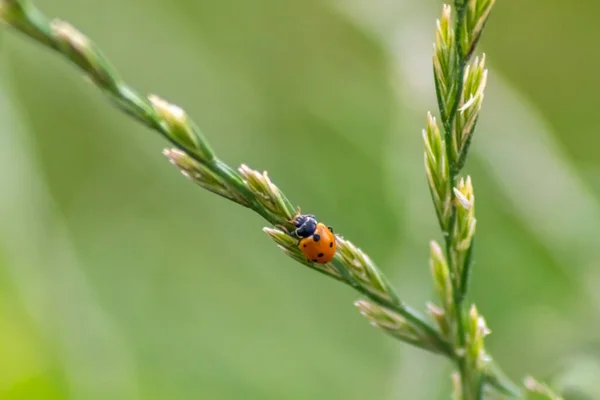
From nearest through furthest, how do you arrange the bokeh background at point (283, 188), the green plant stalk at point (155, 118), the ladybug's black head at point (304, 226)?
the green plant stalk at point (155, 118), the ladybug's black head at point (304, 226), the bokeh background at point (283, 188)

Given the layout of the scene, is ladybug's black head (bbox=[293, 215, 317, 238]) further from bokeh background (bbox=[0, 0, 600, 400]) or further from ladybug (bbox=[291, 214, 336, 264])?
bokeh background (bbox=[0, 0, 600, 400])

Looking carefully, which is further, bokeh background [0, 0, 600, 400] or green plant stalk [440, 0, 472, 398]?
bokeh background [0, 0, 600, 400]

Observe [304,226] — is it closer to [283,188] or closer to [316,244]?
[316,244]

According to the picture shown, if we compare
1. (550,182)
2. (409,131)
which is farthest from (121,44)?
(550,182)

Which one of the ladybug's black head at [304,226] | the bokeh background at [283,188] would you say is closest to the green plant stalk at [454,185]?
the ladybug's black head at [304,226]

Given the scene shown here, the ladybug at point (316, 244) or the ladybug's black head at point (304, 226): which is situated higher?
the ladybug's black head at point (304, 226)

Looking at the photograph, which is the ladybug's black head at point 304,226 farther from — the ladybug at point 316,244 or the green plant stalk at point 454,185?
the green plant stalk at point 454,185

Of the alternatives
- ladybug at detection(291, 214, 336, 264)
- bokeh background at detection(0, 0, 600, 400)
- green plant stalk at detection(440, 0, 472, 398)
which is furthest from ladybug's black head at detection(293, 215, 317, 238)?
bokeh background at detection(0, 0, 600, 400)

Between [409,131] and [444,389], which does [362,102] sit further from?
[444,389]

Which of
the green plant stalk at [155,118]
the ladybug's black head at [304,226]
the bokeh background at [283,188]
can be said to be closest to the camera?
the green plant stalk at [155,118]
